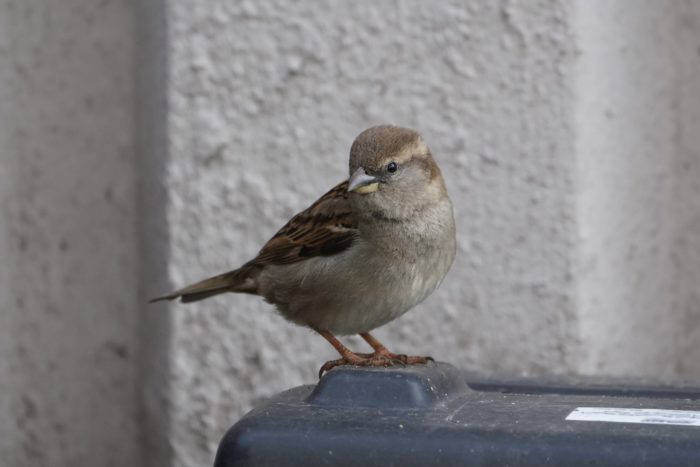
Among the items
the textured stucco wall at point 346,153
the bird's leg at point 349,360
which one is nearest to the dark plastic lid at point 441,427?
the bird's leg at point 349,360

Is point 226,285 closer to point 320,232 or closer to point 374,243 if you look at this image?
point 320,232

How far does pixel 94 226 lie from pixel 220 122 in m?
0.61

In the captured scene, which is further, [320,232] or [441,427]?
[320,232]

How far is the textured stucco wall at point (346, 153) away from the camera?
12.3ft

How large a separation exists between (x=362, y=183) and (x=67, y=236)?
4.86 ft

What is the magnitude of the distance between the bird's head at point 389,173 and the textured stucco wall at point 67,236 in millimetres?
1321

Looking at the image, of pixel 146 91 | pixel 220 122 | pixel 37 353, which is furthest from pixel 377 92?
pixel 37 353

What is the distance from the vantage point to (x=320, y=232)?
3086 millimetres

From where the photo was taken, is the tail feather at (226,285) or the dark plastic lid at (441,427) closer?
the dark plastic lid at (441,427)

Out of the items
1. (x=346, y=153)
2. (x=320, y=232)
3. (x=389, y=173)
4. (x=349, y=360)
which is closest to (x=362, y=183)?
(x=389, y=173)

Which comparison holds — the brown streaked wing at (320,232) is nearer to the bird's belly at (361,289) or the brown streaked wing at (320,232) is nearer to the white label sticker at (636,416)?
the bird's belly at (361,289)

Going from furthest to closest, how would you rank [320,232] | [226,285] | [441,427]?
[226,285] → [320,232] → [441,427]

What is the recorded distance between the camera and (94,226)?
4.07 metres

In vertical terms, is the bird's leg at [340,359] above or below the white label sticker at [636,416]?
above
